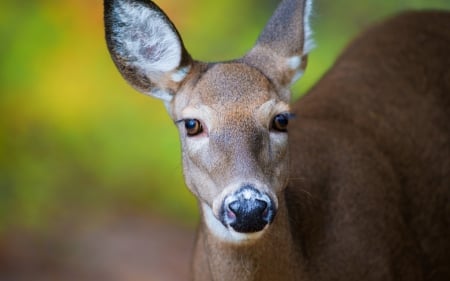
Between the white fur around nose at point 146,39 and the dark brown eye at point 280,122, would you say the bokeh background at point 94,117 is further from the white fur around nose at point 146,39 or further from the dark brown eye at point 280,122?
the dark brown eye at point 280,122

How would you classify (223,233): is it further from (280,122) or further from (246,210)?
(280,122)

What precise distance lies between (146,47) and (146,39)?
5 cm

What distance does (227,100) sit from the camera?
585 cm

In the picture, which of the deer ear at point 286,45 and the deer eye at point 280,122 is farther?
the deer ear at point 286,45

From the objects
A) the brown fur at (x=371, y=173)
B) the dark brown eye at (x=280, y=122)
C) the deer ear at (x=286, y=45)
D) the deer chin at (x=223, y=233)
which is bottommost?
the brown fur at (x=371, y=173)

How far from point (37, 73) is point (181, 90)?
5006 mm

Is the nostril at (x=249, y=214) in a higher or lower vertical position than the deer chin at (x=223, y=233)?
higher

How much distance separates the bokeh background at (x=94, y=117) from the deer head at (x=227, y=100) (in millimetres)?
4411

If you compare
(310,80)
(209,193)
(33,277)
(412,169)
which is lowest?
(33,277)

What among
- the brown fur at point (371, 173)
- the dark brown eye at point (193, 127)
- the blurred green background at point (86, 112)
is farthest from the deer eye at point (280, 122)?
the blurred green background at point (86, 112)

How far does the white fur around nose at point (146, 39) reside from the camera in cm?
614

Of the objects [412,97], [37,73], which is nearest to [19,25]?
[37,73]

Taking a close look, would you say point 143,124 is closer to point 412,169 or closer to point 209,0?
point 209,0

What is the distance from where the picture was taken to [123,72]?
20.8 feet
